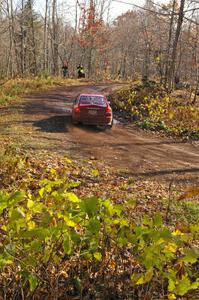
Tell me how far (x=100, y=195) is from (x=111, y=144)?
6.00 m

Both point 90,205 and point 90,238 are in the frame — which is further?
point 90,238

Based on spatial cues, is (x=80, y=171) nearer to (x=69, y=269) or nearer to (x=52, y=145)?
(x=52, y=145)

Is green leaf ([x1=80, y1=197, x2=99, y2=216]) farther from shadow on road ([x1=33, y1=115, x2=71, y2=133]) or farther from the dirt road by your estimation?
shadow on road ([x1=33, y1=115, x2=71, y2=133])

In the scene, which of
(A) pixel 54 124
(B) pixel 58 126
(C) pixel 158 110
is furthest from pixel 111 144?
(C) pixel 158 110

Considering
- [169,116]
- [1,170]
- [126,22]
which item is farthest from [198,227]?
[126,22]

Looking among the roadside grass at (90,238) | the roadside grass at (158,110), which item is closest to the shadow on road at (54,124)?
the roadside grass at (158,110)

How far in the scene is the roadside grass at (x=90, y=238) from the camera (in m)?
2.62

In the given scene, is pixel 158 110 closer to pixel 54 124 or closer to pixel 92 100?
pixel 92 100

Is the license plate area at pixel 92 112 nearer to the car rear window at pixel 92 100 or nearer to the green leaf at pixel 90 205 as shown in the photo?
the car rear window at pixel 92 100

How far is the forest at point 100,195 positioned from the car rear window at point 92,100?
1.14m

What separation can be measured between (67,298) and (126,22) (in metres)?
84.6

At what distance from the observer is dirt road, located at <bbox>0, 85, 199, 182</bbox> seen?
1126 centimetres

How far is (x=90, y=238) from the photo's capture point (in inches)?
110

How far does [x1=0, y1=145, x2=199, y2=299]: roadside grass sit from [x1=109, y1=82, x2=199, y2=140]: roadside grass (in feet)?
29.4
